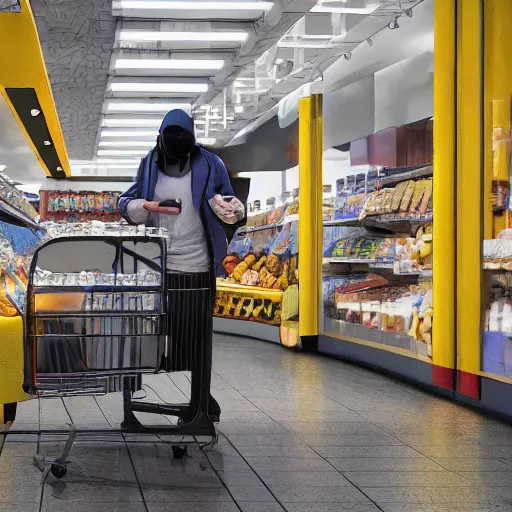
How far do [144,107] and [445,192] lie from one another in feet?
22.0

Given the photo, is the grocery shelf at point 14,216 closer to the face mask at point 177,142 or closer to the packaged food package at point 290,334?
the face mask at point 177,142

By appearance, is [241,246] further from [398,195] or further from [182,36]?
[398,195]

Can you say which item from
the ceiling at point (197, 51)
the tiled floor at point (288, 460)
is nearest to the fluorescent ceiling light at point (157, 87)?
the ceiling at point (197, 51)

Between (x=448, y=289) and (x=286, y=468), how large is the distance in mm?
2546

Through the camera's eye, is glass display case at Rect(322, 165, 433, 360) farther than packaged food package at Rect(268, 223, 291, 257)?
No

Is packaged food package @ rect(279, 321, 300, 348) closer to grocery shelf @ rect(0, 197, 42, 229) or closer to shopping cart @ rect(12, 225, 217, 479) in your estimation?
grocery shelf @ rect(0, 197, 42, 229)

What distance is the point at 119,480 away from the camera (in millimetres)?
3742

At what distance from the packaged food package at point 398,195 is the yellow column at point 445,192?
936 mm

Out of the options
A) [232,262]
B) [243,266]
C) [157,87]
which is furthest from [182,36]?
[232,262]

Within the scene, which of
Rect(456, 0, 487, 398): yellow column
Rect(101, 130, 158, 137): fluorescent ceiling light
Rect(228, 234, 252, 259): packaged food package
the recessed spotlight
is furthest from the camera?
Rect(101, 130, 158, 137): fluorescent ceiling light

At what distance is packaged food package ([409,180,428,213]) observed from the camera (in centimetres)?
686

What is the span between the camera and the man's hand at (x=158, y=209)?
436cm

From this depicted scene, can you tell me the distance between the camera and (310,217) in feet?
30.8

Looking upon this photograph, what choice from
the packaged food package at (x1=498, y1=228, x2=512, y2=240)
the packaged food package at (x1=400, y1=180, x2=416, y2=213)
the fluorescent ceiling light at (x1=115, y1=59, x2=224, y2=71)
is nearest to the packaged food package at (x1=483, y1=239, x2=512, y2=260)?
the packaged food package at (x1=498, y1=228, x2=512, y2=240)
